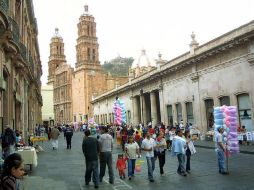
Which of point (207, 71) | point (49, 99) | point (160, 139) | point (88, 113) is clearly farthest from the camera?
point (49, 99)

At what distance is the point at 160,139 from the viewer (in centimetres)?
1126

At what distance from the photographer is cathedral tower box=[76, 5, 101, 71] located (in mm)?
78000

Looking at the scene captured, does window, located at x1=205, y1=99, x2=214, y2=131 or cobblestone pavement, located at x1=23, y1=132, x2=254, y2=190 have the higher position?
window, located at x1=205, y1=99, x2=214, y2=131

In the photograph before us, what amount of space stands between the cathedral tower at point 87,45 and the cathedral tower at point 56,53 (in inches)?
718

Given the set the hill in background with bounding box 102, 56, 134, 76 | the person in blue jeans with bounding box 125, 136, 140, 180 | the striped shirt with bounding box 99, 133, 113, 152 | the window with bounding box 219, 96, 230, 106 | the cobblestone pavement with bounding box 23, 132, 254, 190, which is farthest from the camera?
the hill in background with bounding box 102, 56, 134, 76

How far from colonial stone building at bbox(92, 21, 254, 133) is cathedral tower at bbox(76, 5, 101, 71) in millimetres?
41276

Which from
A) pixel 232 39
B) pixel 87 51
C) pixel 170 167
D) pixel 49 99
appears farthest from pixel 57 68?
pixel 170 167

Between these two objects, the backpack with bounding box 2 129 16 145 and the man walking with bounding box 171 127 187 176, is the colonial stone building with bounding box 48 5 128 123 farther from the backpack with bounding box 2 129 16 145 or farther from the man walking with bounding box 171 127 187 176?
the man walking with bounding box 171 127 187 176

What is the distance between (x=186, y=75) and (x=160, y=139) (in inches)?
703

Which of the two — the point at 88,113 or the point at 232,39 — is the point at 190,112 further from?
the point at 88,113

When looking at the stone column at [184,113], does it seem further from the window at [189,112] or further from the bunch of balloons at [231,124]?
the bunch of balloons at [231,124]

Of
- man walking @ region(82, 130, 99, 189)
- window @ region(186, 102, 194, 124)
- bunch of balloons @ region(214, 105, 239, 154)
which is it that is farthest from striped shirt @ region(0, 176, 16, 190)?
window @ region(186, 102, 194, 124)

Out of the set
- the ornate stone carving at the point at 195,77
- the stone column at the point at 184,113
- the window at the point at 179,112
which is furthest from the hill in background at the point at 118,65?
the ornate stone carving at the point at 195,77

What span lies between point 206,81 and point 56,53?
3086 inches
